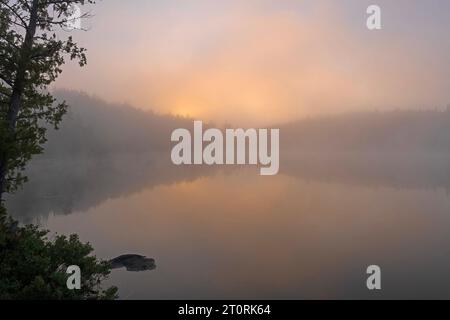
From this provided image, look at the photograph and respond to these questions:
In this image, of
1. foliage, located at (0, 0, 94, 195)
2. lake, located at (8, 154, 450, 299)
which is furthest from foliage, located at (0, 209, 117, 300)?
lake, located at (8, 154, 450, 299)

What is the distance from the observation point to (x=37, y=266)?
13.0 m

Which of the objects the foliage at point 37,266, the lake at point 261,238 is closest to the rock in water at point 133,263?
the lake at point 261,238

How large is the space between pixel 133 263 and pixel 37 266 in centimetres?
2291

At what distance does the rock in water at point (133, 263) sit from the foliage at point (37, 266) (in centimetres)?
2006

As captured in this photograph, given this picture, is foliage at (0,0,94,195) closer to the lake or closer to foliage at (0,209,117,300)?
foliage at (0,209,117,300)

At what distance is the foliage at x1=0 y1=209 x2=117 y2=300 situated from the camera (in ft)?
38.0

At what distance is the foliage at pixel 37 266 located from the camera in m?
11.6

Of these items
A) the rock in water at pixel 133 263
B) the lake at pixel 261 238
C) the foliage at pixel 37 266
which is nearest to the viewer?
the foliage at pixel 37 266

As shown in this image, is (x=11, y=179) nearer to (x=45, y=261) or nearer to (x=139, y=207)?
(x=45, y=261)

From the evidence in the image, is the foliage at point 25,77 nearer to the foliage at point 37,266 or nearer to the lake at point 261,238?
the foliage at point 37,266

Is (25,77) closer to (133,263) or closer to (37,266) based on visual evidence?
(37,266)

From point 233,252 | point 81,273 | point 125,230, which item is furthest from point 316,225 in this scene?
point 81,273
